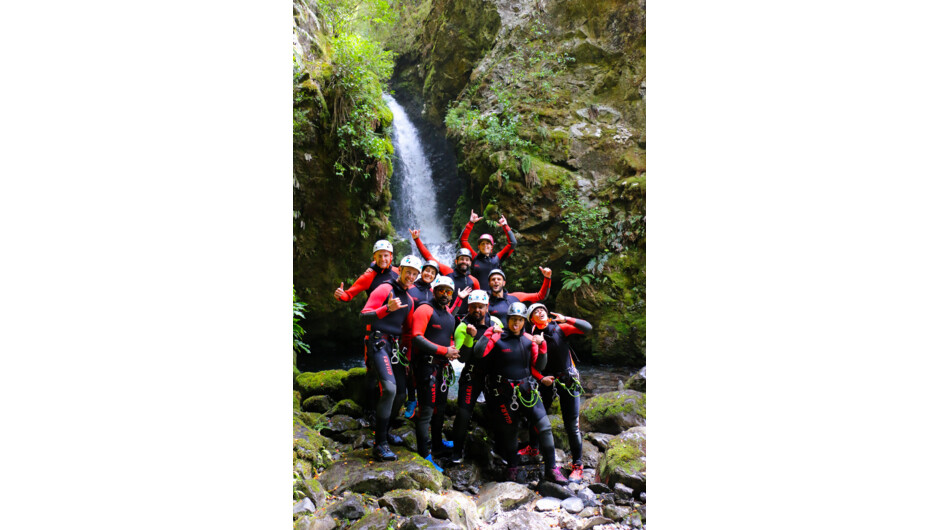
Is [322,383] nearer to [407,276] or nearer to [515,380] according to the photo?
[407,276]

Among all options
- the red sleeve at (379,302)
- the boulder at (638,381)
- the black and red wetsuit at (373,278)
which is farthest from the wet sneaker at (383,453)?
the boulder at (638,381)

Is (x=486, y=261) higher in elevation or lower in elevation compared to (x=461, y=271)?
higher

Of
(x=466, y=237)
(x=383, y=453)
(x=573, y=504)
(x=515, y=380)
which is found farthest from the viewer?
(x=466, y=237)

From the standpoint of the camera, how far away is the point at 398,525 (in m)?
3.67

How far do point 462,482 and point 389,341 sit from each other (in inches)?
60.7

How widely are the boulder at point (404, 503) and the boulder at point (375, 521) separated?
0.08 metres

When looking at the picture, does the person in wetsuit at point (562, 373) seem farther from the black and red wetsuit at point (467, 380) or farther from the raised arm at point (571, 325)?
the black and red wetsuit at point (467, 380)

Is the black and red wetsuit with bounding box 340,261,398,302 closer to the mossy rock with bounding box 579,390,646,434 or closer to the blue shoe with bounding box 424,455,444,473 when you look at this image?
the blue shoe with bounding box 424,455,444,473

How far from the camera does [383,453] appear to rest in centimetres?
444

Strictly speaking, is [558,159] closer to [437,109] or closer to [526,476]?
[437,109]

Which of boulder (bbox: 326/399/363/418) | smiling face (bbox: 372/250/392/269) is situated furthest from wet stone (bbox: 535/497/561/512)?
smiling face (bbox: 372/250/392/269)

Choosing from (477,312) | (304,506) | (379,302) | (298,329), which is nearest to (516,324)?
(477,312)
